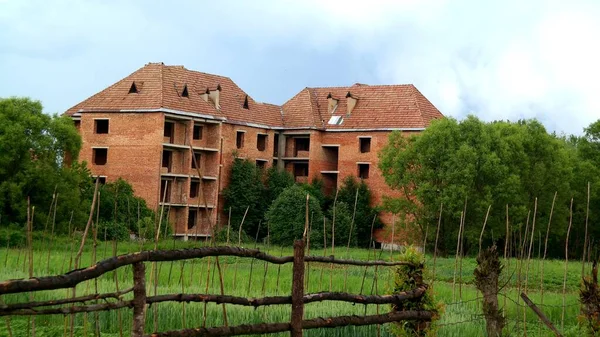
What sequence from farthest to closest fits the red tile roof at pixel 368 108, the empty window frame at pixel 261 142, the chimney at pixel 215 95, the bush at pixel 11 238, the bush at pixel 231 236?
1. the empty window frame at pixel 261 142
2. the red tile roof at pixel 368 108
3. the chimney at pixel 215 95
4. the bush at pixel 231 236
5. the bush at pixel 11 238

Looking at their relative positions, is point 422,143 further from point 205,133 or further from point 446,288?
point 446,288

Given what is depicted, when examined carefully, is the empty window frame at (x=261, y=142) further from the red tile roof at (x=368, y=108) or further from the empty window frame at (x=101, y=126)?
the empty window frame at (x=101, y=126)

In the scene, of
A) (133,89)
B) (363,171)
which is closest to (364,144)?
(363,171)

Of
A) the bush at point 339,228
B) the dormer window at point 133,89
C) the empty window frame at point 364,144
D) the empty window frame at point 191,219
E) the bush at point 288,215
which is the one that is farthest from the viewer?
the empty window frame at point 364,144

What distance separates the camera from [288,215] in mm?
40562

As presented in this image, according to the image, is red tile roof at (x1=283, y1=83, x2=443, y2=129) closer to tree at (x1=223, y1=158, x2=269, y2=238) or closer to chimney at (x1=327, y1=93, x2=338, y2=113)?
chimney at (x1=327, y1=93, x2=338, y2=113)

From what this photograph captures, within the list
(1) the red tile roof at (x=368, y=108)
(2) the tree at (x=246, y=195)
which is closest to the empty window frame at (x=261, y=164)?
(2) the tree at (x=246, y=195)

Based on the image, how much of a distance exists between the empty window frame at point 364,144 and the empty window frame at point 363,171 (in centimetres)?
72

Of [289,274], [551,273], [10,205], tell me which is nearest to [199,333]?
[289,274]

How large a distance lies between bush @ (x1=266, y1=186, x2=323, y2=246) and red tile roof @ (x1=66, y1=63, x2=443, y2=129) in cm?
473

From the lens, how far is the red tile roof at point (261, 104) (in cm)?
4078

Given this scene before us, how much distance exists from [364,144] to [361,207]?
353cm

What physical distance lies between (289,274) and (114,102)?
21115mm

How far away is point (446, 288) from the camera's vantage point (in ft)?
63.8
